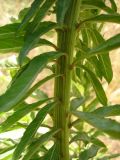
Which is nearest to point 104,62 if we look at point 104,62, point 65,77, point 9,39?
point 104,62

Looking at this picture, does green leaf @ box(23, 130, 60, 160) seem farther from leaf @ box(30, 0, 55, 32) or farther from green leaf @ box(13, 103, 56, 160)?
leaf @ box(30, 0, 55, 32)

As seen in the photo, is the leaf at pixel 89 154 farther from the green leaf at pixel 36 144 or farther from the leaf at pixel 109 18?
the leaf at pixel 109 18

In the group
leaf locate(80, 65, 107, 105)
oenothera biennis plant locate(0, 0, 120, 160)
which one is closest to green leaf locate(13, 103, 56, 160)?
oenothera biennis plant locate(0, 0, 120, 160)

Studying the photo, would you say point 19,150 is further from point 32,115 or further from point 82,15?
point 32,115

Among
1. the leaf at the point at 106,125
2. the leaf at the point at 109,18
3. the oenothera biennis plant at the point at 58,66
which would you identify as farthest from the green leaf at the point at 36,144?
the leaf at the point at 109,18

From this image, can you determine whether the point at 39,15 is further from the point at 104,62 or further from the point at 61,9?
the point at 104,62

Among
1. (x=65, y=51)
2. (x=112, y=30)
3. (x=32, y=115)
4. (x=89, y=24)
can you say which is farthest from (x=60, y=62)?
(x=112, y=30)
